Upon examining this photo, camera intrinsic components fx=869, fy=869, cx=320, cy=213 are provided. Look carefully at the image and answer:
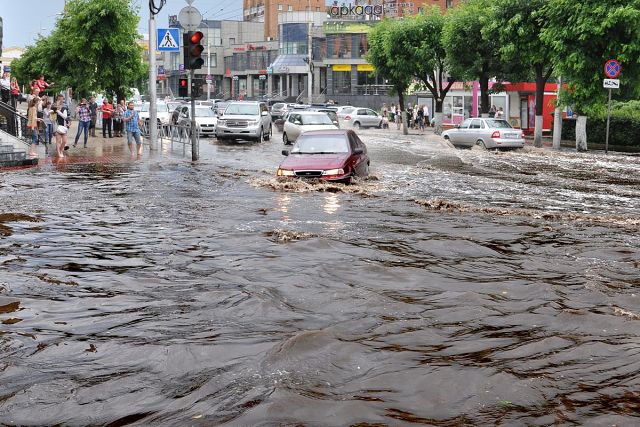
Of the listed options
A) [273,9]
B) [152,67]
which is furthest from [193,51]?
[273,9]

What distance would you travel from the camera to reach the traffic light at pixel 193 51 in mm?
23375

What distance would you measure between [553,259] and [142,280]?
515 cm

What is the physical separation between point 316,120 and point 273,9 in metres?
91.8

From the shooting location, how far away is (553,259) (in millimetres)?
11086

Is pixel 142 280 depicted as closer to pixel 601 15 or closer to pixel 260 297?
pixel 260 297

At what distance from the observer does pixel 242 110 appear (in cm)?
A: 3794

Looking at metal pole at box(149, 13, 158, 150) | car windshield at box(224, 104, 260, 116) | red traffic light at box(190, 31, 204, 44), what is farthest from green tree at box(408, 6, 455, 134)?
red traffic light at box(190, 31, 204, 44)

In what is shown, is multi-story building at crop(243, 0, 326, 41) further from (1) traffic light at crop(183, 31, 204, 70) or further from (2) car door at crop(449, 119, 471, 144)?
(1) traffic light at crop(183, 31, 204, 70)

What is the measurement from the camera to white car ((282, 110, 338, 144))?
35781mm

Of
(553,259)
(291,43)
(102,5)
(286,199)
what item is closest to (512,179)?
(286,199)

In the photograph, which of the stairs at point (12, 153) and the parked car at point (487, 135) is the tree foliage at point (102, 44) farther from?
the parked car at point (487, 135)

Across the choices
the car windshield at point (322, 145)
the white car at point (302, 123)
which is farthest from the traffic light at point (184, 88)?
the white car at point (302, 123)

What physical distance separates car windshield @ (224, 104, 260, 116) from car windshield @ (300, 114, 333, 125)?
259cm

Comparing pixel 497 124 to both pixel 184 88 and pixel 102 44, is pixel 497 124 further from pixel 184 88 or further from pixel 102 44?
pixel 102 44
